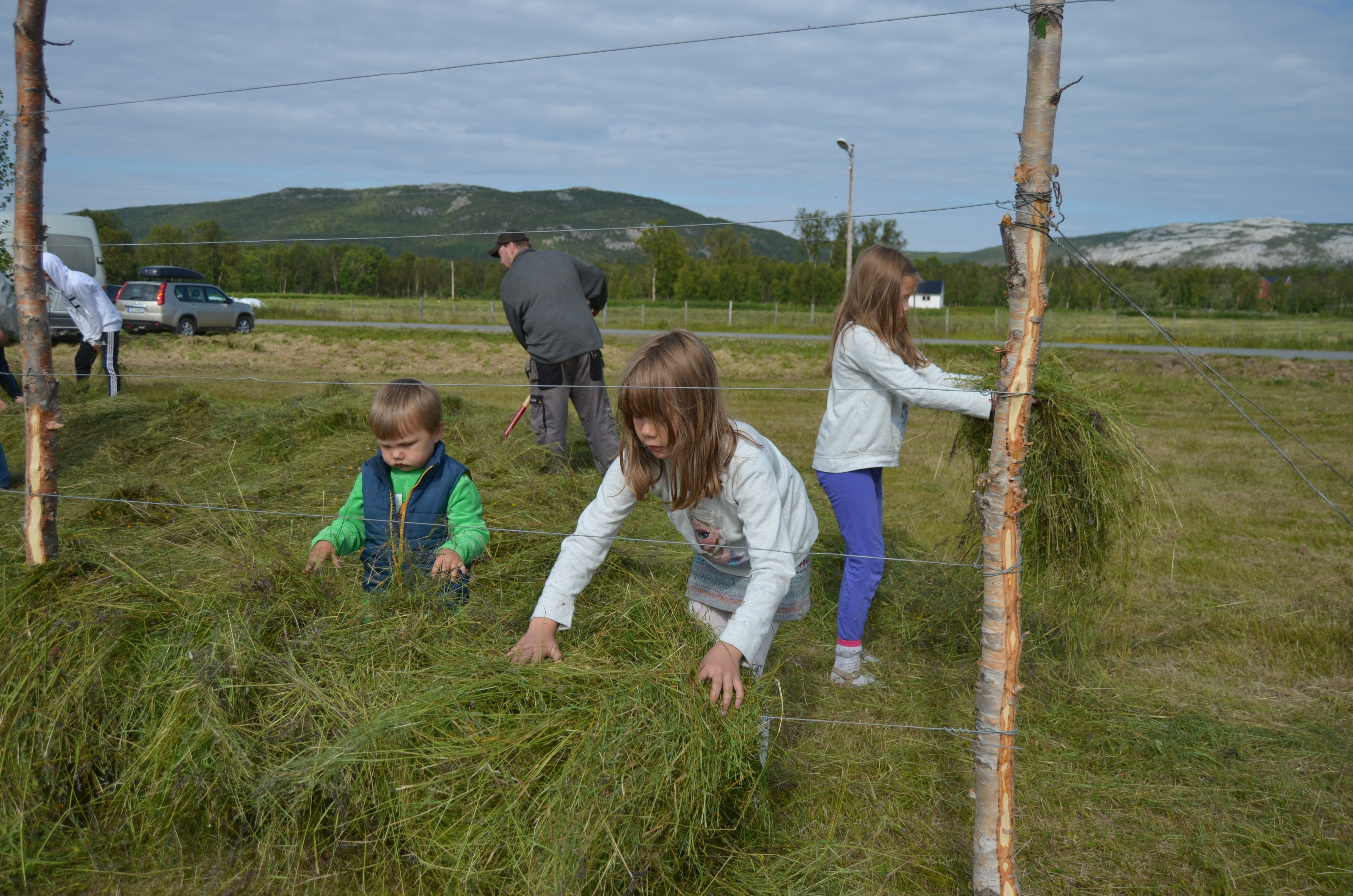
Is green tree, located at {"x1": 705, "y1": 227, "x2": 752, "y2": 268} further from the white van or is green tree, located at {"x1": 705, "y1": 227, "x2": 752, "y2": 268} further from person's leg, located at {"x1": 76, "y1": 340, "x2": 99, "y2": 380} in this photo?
person's leg, located at {"x1": 76, "y1": 340, "x2": 99, "y2": 380}

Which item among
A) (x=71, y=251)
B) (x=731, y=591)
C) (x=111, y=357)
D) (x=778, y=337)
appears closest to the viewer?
(x=731, y=591)

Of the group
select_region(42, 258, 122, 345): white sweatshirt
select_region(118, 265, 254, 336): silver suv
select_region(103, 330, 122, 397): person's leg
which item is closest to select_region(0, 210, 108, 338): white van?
select_region(103, 330, 122, 397): person's leg

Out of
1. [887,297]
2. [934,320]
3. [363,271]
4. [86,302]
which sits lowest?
[887,297]

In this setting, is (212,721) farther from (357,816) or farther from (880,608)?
(880,608)

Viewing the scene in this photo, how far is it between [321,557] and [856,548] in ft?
5.98

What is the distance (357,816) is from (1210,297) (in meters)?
55.6

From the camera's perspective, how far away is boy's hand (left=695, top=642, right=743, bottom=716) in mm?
2004

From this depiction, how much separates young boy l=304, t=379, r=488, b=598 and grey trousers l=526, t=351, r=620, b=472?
8.23 feet

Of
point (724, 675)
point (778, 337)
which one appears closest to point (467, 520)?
point (724, 675)

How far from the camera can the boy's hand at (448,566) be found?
262 centimetres

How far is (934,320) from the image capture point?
34.6m

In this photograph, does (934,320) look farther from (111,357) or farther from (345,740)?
(345,740)

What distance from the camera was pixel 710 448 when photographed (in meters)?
2.22

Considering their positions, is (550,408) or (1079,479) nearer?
(1079,479)
